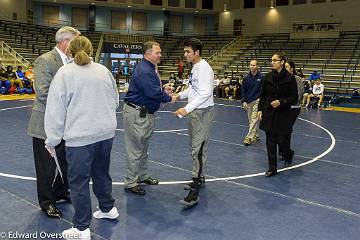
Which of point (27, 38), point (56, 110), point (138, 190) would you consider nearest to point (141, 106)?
point (138, 190)

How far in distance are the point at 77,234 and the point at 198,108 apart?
2.22m

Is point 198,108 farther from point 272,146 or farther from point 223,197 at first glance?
point 272,146

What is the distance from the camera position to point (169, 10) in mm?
36062

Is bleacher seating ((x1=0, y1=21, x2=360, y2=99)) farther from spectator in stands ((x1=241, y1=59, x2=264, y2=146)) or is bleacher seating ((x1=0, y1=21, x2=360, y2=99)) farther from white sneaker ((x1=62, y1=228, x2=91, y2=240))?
white sneaker ((x1=62, y1=228, x2=91, y2=240))

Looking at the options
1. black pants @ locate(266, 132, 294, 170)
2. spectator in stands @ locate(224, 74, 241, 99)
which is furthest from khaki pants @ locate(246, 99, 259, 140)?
spectator in stands @ locate(224, 74, 241, 99)

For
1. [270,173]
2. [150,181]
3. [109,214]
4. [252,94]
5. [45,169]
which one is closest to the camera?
[109,214]

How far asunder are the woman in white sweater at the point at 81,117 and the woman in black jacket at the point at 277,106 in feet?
10.3

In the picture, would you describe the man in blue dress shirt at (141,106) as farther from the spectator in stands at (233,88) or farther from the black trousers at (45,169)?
the spectator in stands at (233,88)

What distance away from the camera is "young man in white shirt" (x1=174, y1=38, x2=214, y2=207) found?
4852mm

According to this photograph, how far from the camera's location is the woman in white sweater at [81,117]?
341 centimetres

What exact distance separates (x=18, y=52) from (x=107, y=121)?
78.3ft

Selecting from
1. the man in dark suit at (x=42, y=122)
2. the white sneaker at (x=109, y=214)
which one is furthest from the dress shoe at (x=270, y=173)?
the man in dark suit at (x=42, y=122)

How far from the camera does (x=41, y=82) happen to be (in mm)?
4023

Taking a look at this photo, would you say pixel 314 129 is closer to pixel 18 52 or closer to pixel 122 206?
pixel 122 206
